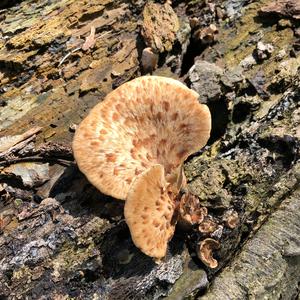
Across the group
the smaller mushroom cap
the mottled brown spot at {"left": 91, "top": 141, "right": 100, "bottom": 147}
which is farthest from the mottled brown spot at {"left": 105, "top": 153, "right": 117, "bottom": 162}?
the smaller mushroom cap

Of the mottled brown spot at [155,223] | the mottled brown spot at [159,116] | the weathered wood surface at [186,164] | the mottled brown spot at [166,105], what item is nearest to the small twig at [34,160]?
the weathered wood surface at [186,164]

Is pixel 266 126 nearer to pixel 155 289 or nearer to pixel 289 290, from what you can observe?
pixel 289 290

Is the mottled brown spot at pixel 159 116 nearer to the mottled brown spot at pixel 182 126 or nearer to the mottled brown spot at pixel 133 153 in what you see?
the mottled brown spot at pixel 182 126

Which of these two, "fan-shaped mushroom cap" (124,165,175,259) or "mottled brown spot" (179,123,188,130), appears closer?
"fan-shaped mushroom cap" (124,165,175,259)

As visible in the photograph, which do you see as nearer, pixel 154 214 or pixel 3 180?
pixel 154 214

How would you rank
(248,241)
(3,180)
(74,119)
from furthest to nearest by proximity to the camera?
(74,119) → (3,180) → (248,241)

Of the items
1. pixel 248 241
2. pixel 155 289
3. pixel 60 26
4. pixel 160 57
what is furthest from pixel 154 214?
pixel 60 26

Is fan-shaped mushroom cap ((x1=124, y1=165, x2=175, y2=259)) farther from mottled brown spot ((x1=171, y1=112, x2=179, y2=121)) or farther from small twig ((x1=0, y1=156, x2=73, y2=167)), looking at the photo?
small twig ((x1=0, y1=156, x2=73, y2=167))

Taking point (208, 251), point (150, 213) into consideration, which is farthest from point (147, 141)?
point (208, 251)
